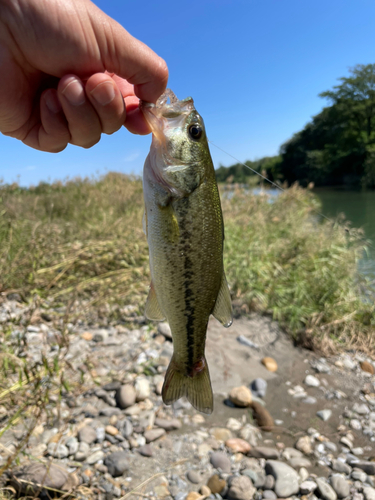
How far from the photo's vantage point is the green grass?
5.12 meters

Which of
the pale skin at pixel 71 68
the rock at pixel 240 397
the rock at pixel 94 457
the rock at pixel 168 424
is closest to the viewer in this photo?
the pale skin at pixel 71 68

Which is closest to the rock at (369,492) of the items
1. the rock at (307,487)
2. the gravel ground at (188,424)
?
the gravel ground at (188,424)

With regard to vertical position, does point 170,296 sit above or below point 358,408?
above

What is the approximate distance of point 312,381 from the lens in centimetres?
469

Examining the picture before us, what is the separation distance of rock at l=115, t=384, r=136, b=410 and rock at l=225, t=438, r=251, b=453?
111 centimetres

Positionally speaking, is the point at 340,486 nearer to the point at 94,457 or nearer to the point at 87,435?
the point at 94,457

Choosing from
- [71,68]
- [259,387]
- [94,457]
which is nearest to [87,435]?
[94,457]

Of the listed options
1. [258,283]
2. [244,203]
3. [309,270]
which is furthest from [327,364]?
[244,203]

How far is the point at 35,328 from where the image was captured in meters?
4.57

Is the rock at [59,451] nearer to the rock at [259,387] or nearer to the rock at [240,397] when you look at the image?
the rock at [240,397]

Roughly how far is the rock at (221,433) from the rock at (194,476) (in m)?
0.53

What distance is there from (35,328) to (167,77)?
3.87m

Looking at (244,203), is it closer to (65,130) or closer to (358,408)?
(358,408)

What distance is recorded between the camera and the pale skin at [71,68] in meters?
1.71
